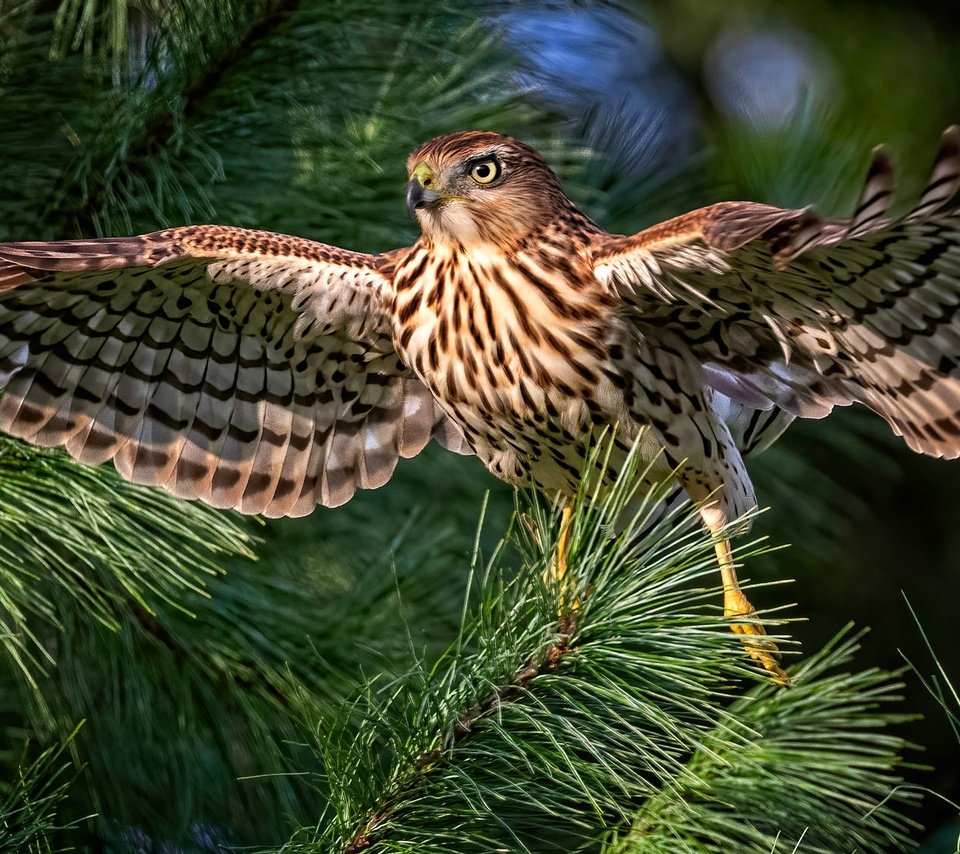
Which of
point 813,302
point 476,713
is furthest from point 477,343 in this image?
point 476,713

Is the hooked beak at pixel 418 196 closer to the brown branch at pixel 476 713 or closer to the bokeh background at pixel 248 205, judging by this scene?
the bokeh background at pixel 248 205

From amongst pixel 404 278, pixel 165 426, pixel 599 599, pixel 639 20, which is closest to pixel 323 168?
pixel 404 278

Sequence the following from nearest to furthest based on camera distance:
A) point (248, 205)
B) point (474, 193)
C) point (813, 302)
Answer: point (813, 302), point (474, 193), point (248, 205)

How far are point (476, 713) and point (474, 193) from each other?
1.32m

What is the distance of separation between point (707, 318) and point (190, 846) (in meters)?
1.60

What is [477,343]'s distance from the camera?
284cm

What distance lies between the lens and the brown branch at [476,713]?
2047 millimetres

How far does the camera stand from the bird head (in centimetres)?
291

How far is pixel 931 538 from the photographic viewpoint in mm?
5555

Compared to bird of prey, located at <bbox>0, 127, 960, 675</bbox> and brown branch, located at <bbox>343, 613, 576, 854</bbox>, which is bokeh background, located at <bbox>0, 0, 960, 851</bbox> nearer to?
bird of prey, located at <bbox>0, 127, 960, 675</bbox>

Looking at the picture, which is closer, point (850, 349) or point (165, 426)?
point (850, 349)

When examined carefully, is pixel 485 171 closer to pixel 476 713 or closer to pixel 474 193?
pixel 474 193

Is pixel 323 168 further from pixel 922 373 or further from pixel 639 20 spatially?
pixel 922 373

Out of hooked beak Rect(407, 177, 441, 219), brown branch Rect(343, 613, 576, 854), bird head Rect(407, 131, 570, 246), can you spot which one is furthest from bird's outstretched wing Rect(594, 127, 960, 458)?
brown branch Rect(343, 613, 576, 854)
